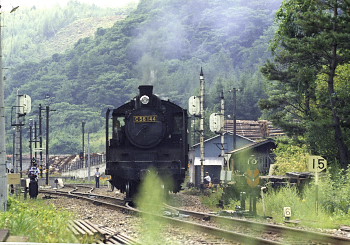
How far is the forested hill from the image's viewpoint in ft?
168

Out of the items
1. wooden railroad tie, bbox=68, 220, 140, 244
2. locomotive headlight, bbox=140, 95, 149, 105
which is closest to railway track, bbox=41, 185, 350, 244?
wooden railroad tie, bbox=68, 220, 140, 244

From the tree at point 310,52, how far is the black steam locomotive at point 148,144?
220 inches

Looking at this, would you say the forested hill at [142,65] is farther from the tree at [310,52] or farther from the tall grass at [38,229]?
the tall grass at [38,229]

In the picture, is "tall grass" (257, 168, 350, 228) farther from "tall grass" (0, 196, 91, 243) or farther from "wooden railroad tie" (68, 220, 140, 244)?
"tall grass" (0, 196, 91, 243)

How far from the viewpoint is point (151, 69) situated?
3934 cm

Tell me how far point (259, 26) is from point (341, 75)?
9240cm

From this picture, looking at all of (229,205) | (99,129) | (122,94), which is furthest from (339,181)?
(99,129)

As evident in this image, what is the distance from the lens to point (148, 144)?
22.9 m

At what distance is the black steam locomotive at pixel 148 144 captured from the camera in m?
22.8

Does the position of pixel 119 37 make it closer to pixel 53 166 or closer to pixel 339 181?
A: pixel 53 166

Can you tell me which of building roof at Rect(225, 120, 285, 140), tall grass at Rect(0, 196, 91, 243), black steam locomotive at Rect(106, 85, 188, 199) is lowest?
tall grass at Rect(0, 196, 91, 243)

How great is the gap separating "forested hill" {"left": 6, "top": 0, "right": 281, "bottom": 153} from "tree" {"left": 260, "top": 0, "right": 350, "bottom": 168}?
10438mm

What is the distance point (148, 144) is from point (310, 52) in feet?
24.0

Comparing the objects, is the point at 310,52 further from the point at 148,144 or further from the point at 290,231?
the point at 290,231
